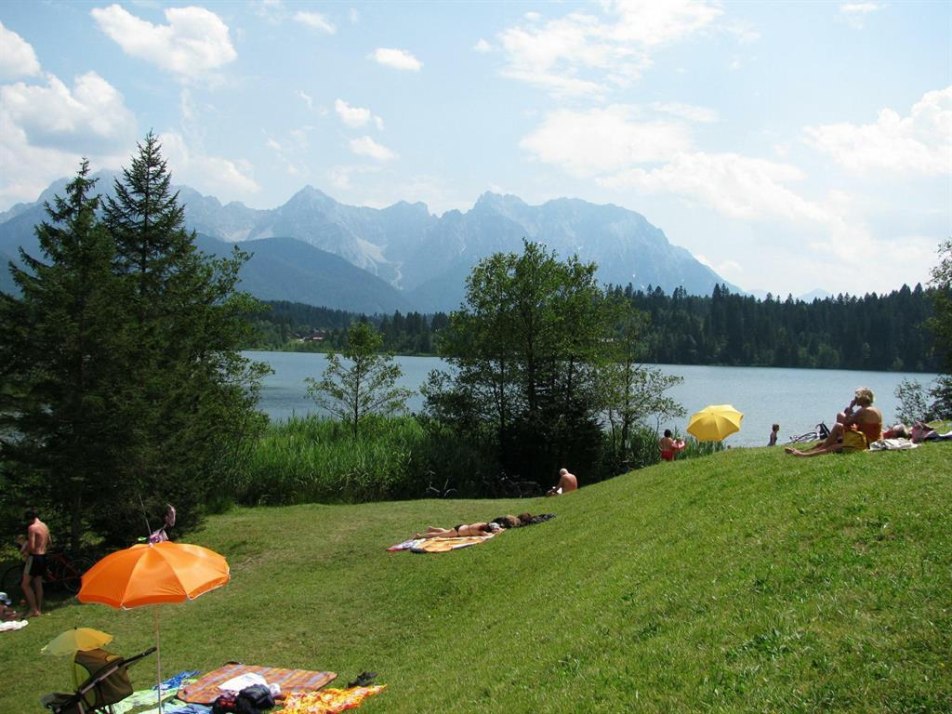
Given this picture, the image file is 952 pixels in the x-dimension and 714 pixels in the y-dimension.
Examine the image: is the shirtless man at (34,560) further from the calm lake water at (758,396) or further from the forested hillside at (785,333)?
the forested hillside at (785,333)

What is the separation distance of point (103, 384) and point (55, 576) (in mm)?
4111

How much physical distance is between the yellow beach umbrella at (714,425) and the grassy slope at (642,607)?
502cm

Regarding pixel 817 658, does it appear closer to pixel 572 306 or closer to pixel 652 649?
pixel 652 649

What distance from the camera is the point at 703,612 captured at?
7.06 metres

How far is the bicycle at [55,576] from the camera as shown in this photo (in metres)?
15.3

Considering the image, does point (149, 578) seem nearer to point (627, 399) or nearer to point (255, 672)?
point (255, 672)

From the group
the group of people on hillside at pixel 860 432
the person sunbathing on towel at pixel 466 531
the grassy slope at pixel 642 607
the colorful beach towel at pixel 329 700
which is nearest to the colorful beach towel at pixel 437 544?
the person sunbathing on towel at pixel 466 531

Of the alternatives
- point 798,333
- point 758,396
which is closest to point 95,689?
point 758,396

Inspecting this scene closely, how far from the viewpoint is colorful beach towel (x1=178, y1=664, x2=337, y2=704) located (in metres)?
9.20

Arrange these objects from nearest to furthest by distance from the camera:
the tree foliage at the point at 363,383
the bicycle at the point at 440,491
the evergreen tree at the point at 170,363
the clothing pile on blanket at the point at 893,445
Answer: the clothing pile on blanket at the point at 893,445
the evergreen tree at the point at 170,363
the bicycle at the point at 440,491
the tree foliage at the point at 363,383

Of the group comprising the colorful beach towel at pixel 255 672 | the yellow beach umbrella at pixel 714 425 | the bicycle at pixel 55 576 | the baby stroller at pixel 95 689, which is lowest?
the bicycle at pixel 55 576

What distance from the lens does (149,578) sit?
8516mm

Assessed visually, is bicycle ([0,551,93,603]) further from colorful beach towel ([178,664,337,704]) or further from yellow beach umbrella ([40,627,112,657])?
yellow beach umbrella ([40,627,112,657])

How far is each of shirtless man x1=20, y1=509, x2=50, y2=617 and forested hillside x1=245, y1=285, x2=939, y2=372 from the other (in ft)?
317
